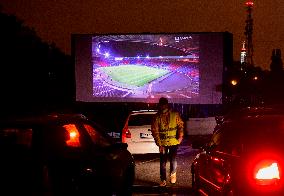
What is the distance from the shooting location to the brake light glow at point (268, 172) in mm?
6740

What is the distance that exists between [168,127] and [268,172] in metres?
6.54

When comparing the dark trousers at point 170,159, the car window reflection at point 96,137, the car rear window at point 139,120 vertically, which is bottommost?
the dark trousers at point 170,159

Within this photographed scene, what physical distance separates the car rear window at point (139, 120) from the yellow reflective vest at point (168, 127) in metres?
5.48

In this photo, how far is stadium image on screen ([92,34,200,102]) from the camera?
104 feet

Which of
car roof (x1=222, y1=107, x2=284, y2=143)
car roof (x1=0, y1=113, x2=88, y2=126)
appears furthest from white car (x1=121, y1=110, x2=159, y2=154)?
car roof (x1=0, y1=113, x2=88, y2=126)

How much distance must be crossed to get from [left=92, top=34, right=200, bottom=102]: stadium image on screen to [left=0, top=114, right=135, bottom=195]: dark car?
74.8ft

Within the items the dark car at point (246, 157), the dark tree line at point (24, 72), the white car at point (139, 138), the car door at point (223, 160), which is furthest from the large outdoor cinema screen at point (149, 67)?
the car door at point (223, 160)

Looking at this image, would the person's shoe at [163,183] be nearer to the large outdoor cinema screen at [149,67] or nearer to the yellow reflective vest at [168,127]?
the yellow reflective vest at [168,127]

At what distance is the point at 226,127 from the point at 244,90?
4040cm

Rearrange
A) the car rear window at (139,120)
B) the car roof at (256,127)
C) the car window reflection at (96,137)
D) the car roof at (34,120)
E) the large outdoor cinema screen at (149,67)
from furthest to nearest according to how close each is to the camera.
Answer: the large outdoor cinema screen at (149,67)
the car rear window at (139,120)
the car window reflection at (96,137)
the car roof at (34,120)
the car roof at (256,127)

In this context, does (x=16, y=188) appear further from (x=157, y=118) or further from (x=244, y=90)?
(x=244, y=90)

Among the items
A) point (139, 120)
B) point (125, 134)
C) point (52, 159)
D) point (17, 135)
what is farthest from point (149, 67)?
point (52, 159)

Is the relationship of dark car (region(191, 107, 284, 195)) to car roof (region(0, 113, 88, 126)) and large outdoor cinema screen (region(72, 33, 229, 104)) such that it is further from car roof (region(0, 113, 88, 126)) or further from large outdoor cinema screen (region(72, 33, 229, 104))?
large outdoor cinema screen (region(72, 33, 229, 104))

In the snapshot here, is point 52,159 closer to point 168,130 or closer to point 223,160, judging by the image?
point 223,160
